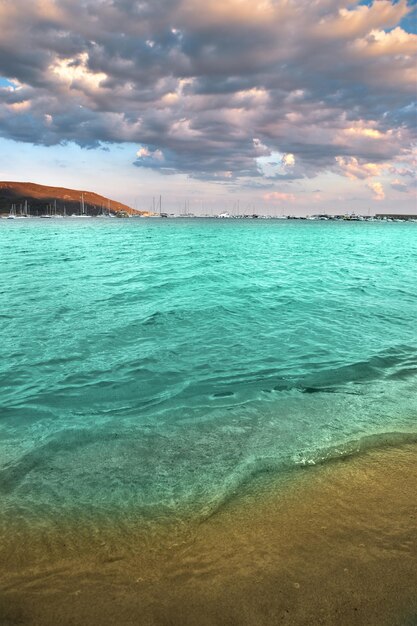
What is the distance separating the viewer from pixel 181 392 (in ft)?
33.6

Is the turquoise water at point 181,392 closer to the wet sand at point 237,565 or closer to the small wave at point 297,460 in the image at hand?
the small wave at point 297,460

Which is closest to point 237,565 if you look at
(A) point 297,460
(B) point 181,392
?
(A) point 297,460

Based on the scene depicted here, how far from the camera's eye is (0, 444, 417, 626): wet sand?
160 inches

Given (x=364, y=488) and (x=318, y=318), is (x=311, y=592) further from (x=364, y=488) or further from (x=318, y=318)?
(x=318, y=318)

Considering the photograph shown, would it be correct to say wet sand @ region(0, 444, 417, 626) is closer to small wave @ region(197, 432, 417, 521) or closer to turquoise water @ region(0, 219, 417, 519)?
small wave @ region(197, 432, 417, 521)

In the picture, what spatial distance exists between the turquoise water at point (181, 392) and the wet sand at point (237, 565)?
535 mm

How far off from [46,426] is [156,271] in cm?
2731

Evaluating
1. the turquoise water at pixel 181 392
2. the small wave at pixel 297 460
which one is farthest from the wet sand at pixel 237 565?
the turquoise water at pixel 181 392

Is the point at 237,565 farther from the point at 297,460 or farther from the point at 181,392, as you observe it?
the point at 181,392

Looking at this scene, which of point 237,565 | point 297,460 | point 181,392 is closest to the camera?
point 237,565

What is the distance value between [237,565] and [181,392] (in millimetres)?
5733

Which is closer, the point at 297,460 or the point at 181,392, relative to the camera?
the point at 297,460

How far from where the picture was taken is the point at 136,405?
9.56 meters

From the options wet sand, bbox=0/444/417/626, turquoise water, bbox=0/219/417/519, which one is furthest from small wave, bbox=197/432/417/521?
wet sand, bbox=0/444/417/626
